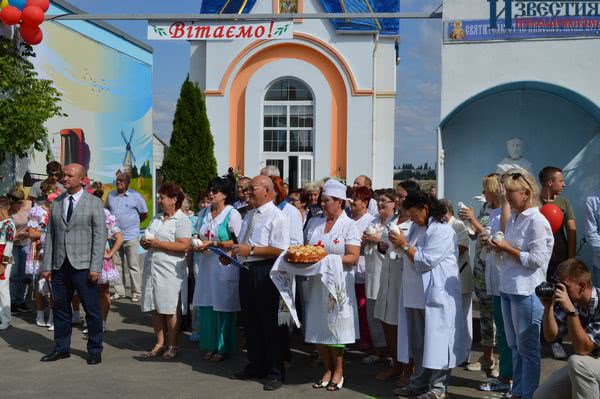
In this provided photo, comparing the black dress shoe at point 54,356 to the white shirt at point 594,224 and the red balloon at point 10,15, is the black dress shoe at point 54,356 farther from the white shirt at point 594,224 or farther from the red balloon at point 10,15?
the red balloon at point 10,15

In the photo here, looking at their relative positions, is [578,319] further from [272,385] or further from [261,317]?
[261,317]

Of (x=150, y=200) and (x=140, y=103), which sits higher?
(x=140, y=103)

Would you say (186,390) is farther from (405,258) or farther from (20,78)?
(20,78)

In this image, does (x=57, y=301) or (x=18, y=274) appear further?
(x=18, y=274)

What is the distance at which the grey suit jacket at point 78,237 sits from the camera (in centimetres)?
772

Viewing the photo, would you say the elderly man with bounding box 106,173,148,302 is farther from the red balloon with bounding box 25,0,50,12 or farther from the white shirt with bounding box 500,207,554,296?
→ the white shirt with bounding box 500,207,554,296

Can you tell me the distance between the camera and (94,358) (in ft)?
25.5

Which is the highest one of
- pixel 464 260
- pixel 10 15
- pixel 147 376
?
pixel 10 15

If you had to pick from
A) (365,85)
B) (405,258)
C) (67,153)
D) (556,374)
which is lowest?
(556,374)

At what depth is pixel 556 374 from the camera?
5.34 meters

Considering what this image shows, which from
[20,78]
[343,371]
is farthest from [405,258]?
[20,78]

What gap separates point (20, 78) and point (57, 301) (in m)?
5.82

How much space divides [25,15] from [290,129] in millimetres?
11481

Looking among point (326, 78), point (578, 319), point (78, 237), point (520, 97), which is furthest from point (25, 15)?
point (326, 78)
